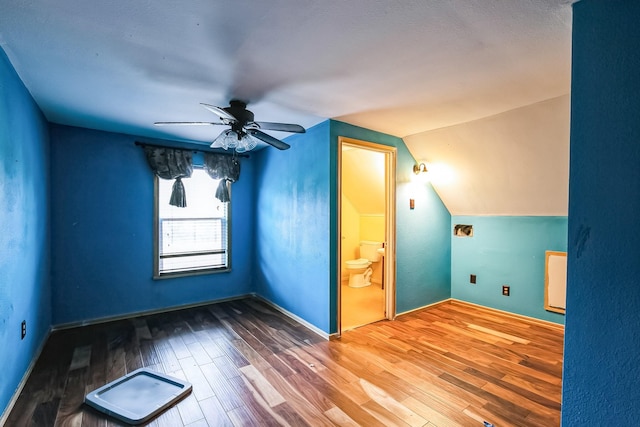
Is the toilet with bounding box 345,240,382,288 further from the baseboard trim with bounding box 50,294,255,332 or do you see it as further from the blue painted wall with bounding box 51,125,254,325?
the blue painted wall with bounding box 51,125,254,325

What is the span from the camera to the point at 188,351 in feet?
9.39

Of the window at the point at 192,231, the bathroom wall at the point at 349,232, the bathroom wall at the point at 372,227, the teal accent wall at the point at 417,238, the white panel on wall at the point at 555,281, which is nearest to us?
the white panel on wall at the point at 555,281

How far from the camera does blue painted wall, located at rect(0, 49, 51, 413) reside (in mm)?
1926

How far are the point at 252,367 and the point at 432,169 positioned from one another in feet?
10.5

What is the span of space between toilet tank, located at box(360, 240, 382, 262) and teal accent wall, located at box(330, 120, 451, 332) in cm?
123

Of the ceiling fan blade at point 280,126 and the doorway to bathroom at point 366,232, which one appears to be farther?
the doorway to bathroom at point 366,232

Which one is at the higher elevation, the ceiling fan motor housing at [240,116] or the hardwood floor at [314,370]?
the ceiling fan motor housing at [240,116]

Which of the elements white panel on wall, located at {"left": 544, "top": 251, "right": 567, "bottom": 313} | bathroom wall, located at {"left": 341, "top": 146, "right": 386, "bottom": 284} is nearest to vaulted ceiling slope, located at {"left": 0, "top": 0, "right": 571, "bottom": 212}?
bathroom wall, located at {"left": 341, "top": 146, "right": 386, "bottom": 284}

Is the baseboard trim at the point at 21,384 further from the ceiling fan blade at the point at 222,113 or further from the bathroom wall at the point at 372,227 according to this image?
the bathroom wall at the point at 372,227

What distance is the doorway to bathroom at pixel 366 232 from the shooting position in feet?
11.8

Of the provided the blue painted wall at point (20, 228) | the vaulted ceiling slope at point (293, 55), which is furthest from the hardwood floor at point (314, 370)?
the vaulted ceiling slope at point (293, 55)

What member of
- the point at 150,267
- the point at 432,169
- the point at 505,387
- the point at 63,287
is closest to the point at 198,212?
the point at 150,267

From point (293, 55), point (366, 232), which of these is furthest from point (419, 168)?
point (293, 55)

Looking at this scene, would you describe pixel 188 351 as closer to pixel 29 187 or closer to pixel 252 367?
pixel 252 367
